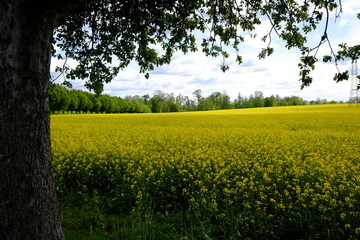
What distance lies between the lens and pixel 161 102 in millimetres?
99125

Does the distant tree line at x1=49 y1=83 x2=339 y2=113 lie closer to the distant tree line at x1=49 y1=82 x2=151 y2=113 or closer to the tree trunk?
the distant tree line at x1=49 y1=82 x2=151 y2=113

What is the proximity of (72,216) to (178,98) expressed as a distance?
10132cm

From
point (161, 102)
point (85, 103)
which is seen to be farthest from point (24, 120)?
point (161, 102)

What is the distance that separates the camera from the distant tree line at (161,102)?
2472 inches

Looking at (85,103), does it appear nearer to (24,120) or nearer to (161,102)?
(161,102)

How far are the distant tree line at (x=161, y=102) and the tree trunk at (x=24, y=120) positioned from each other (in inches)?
2293

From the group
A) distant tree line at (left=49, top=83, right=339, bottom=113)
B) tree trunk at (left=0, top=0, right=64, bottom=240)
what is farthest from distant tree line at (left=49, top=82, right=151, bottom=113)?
tree trunk at (left=0, top=0, right=64, bottom=240)

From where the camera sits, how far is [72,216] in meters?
5.39

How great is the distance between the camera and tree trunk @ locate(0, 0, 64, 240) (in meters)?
2.47

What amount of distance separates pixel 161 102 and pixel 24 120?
3818 inches

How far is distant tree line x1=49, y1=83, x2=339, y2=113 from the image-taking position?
206 feet

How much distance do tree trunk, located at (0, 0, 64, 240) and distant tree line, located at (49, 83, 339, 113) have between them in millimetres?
58242

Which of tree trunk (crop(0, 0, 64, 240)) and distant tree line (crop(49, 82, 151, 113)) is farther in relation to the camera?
Answer: distant tree line (crop(49, 82, 151, 113))

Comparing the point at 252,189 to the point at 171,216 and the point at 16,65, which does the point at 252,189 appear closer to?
the point at 171,216
